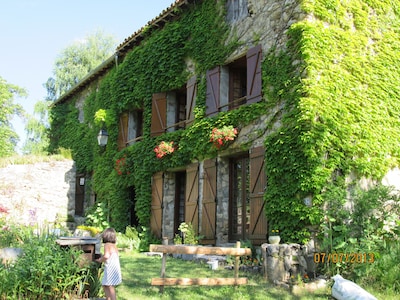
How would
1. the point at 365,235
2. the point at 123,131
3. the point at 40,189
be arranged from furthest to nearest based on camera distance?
the point at 40,189, the point at 123,131, the point at 365,235

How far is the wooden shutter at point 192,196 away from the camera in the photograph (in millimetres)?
11258

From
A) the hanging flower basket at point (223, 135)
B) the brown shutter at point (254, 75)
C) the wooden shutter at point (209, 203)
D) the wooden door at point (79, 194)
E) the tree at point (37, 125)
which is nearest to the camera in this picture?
the brown shutter at point (254, 75)

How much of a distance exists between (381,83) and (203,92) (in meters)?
4.13

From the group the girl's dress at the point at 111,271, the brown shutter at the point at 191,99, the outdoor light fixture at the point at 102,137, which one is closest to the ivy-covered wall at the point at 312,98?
the brown shutter at the point at 191,99

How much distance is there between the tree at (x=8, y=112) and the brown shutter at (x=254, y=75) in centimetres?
2107

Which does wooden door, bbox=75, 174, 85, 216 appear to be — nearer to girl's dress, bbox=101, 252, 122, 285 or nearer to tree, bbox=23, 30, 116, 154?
tree, bbox=23, 30, 116, 154

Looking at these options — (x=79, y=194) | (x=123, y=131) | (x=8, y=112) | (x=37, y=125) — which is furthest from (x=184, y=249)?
(x=8, y=112)

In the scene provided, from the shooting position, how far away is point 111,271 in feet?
17.3

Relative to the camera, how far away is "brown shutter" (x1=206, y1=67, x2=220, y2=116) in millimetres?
11125

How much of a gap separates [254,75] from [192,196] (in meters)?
3.38

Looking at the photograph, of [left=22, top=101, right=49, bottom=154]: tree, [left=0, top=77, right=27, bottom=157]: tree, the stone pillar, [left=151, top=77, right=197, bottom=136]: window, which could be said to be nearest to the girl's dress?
the stone pillar

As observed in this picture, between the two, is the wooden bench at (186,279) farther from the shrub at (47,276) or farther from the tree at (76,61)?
the tree at (76,61)

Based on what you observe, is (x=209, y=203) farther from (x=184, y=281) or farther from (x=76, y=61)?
(x=76, y=61)

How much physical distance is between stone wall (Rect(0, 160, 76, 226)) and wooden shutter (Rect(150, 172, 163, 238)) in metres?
4.77
